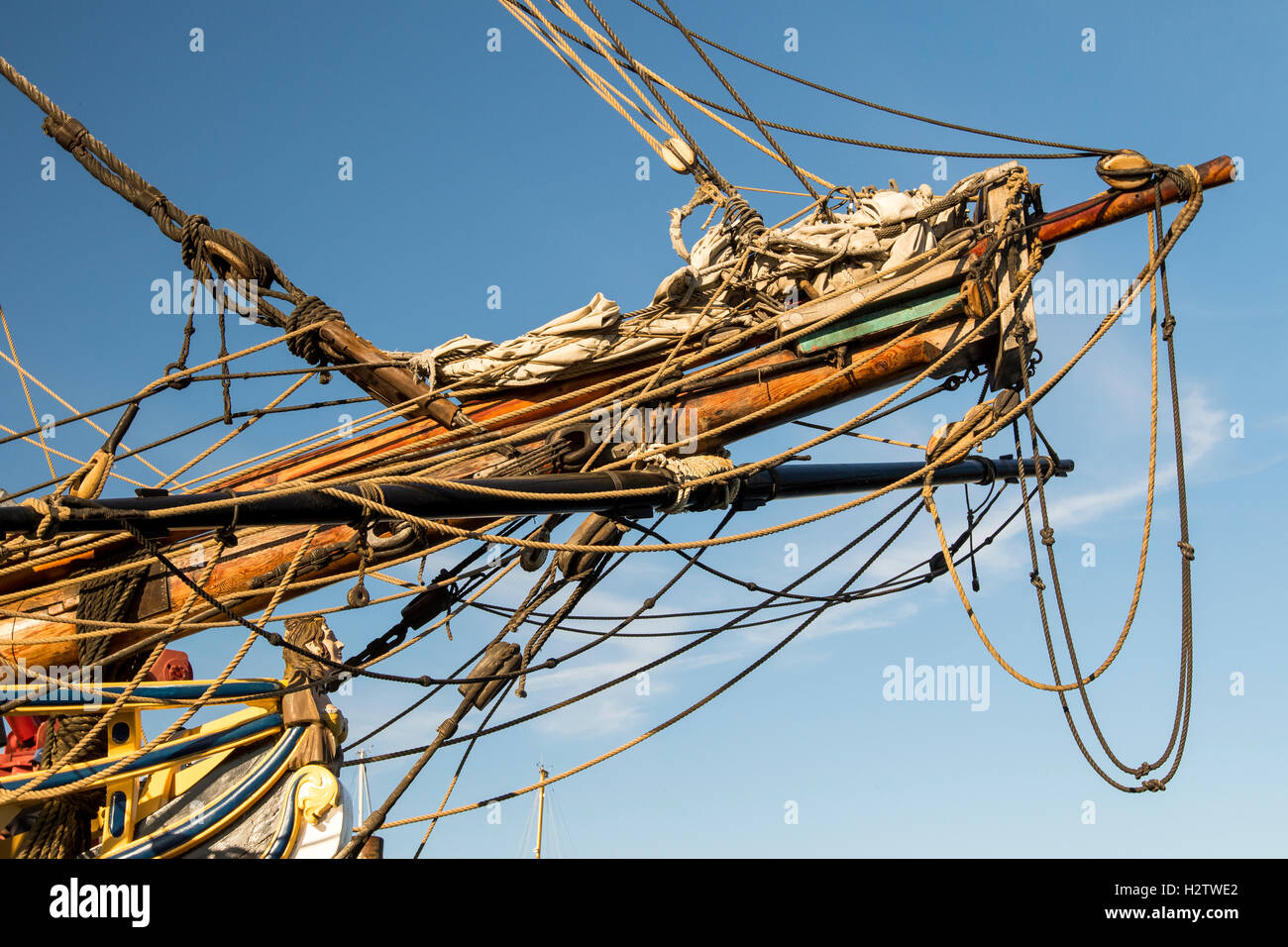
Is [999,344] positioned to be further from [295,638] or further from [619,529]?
[295,638]

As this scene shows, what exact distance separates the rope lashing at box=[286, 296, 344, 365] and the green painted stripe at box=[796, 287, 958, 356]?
2609 millimetres

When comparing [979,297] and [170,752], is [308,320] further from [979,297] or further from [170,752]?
[979,297]

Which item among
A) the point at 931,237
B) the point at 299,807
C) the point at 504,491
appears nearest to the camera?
the point at 504,491

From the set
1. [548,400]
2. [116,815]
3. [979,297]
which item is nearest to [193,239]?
[548,400]

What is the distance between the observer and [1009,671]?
5.26 m

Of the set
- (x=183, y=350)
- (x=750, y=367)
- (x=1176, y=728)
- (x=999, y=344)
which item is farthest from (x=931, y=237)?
(x=183, y=350)

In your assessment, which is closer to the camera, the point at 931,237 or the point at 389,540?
the point at 389,540

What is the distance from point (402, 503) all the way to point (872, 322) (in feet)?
8.47

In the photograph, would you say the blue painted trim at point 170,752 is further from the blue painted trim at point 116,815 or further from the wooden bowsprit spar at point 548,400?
the wooden bowsprit spar at point 548,400

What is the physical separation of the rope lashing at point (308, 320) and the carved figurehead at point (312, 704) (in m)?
1.47

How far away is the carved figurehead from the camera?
648cm

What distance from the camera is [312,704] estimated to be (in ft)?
21.3

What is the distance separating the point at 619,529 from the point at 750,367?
109cm

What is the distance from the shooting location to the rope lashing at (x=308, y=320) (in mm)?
6406
